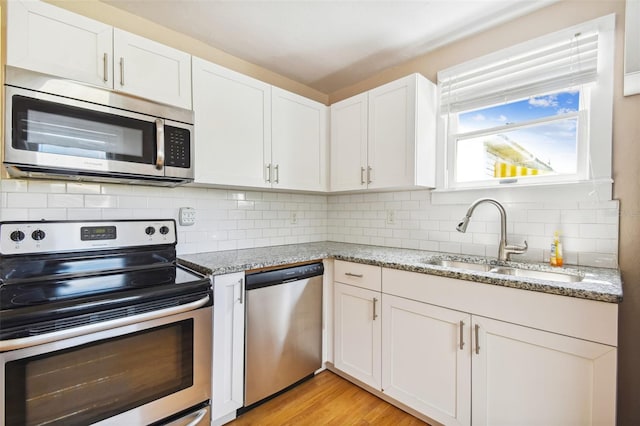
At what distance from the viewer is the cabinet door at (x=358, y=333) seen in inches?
71.8

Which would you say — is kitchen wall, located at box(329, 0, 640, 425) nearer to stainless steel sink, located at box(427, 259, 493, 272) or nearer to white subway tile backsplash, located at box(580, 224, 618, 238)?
white subway tile backsplash, located at box(580, 224, 618, 238)

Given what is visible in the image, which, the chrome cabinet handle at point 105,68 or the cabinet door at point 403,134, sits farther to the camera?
the cabinet door at point 403,134

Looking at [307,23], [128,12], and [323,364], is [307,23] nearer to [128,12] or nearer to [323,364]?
[128,12]

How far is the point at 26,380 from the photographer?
101 centimetres

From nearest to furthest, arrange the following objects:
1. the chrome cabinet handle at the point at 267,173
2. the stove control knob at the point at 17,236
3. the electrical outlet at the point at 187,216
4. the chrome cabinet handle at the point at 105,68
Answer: the stove control knob at the point at 17,236, the chrome cabinet handle at the point at 105,68, the electrical outlet at the point at 187,216, the chrome cabinet handle at the point at 267,173

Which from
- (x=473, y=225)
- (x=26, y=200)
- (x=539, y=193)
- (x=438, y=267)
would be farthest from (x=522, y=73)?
(x=26, y=200)

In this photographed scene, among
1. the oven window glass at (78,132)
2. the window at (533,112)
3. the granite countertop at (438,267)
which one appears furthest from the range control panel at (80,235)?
the window at (533,112)

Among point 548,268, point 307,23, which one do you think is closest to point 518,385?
point 548,268

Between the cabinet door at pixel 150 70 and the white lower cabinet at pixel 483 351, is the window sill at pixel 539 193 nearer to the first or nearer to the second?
the white lower cabinet at pixel 483 351

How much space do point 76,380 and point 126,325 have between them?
0.77 feet

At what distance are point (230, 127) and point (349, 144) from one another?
93cm

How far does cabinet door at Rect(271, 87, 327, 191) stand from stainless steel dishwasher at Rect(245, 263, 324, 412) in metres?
0.69

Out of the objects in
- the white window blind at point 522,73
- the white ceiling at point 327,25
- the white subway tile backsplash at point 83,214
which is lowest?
the white subway tile backsplash at point 83,214

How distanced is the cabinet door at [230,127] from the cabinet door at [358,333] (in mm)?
966
